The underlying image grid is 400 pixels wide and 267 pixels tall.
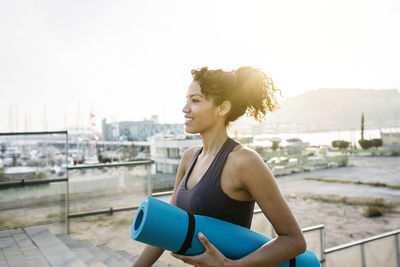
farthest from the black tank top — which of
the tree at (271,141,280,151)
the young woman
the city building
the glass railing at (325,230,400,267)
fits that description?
the tree at (271,141,280,151)

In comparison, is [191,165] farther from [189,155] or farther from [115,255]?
[115,255]

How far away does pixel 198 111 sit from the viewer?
1240 mm

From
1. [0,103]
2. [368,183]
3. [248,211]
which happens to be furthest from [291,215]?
[0,103]

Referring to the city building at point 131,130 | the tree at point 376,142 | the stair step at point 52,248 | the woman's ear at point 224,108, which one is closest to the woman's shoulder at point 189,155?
the woman's ear at point 224,108

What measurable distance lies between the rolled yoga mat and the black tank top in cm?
4

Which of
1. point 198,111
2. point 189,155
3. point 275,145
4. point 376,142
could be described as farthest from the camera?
point 275,145

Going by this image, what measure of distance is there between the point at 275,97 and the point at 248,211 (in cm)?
48

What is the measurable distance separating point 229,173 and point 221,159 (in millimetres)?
68

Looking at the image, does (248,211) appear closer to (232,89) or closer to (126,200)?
(232,89)

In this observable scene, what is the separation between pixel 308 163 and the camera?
3222cm

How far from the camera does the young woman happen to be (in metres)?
1.02

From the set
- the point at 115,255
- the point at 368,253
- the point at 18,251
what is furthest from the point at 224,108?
the point at 368,253

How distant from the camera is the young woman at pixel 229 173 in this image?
1.02 meters

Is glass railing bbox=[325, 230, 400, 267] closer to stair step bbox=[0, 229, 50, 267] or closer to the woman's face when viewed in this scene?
stair step bbox=[0, 229, 50, 267]
